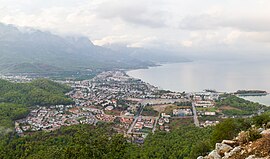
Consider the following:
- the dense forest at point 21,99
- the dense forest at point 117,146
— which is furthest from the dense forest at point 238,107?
the dense forest at point 21,99

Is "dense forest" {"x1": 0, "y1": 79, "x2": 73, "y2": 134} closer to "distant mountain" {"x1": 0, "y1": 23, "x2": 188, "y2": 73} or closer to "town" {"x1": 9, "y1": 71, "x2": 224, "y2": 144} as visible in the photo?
"town" {"x1": 9, "y1": 71, "x2": 224, "y2": 144}

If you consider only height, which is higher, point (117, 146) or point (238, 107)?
point (117, 146)

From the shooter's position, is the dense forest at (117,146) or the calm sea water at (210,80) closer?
the dense forest at (117,146)

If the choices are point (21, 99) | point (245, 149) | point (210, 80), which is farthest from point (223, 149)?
point (210, 80)

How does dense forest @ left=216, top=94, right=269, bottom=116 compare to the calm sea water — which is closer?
dense forest @ left=216, top=94, right=269, bottom=116

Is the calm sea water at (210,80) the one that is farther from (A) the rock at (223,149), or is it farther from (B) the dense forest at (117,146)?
(A) the rock at (223,149)

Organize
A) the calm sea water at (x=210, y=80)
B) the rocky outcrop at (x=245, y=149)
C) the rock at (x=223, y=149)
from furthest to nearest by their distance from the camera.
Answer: the calm sea water at (x=210, y=80)
the rock at (x=223, y=149)
the rocky outcrop at (x=245, y=149)

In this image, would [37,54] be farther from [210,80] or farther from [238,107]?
[238,107]

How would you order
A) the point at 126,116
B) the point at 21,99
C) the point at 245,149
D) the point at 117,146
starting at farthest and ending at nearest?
1. the point at 21,99
2. the point at 126,116
3. the point at 117,146
4. the point at 245,149

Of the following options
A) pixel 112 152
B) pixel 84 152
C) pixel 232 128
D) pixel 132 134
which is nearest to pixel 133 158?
pixel 112 152

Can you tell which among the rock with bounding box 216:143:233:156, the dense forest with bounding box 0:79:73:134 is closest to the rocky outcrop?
the rock with bounding box 216:143:233:156

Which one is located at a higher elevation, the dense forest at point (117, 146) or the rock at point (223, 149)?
the rock at point (223, 149)
